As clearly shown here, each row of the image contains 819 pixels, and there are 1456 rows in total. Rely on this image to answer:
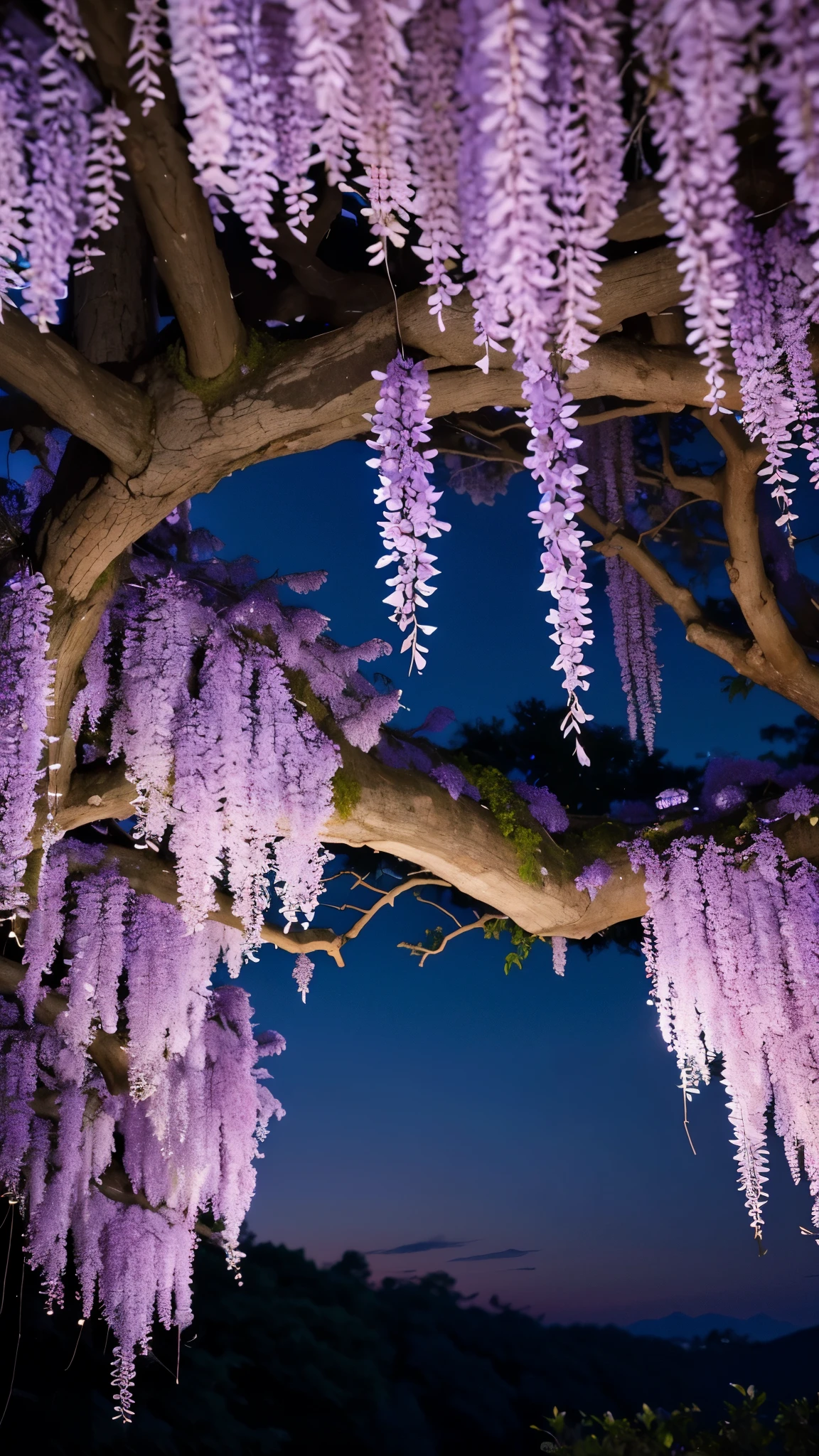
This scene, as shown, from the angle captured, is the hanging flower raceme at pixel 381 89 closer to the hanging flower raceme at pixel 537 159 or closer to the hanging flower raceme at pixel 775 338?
the hanging flower raceme at pixel 537 159

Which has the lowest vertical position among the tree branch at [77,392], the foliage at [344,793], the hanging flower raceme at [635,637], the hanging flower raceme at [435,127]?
the foliage at [344,793]

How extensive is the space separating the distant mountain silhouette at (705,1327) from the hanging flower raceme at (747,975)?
7165 mm

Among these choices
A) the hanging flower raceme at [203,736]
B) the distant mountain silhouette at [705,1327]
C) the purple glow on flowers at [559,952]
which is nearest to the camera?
the hanging flower raceme at [203,736]

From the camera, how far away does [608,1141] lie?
1170 centimetres

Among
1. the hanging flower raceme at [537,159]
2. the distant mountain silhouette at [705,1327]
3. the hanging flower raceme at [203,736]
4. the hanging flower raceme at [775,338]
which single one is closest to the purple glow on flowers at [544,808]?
the hanging flower raceme at [203,736]

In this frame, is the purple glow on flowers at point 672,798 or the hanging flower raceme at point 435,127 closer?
the hanging flower raceme at point 435,127

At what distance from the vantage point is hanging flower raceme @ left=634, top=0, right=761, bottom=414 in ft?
4.48

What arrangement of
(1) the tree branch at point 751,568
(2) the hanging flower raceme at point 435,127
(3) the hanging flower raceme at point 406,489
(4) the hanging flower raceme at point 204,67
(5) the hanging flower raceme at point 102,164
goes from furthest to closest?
(1) the tree branch at point 751,568 → (3) the hanging flower raceme at point 406,489 → (5) the hanging flower raceme at point 102,164 → (2) the hanging flower raceme at point 435,127 → (4) the hanging flower raceme at point 204,67

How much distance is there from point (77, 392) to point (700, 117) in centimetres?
163

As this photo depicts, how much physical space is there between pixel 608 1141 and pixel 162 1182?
7919mm

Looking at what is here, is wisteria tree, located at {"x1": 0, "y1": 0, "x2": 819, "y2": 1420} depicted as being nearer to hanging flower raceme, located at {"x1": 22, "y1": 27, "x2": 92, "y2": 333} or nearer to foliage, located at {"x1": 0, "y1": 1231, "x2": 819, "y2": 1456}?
hanging flower raceme, located at {"x1": 22, "y1": 27, "x2": 92, "y2": 333}

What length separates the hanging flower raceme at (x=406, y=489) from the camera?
228 cm

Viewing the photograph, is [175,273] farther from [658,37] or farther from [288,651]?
[288,651]

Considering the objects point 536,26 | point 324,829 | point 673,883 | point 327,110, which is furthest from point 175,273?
point 673,883
